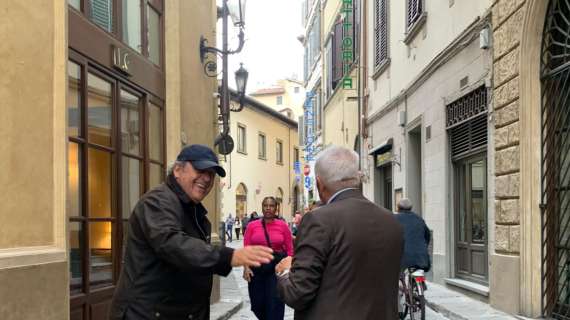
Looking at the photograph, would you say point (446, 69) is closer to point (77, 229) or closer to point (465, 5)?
point (465, 5)

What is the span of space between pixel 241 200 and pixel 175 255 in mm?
40102

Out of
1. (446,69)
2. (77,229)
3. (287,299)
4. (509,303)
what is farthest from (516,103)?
(287,299)

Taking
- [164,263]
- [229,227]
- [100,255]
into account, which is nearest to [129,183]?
[100,255]

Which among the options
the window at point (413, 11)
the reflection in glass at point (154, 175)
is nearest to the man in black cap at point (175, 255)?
the reflection in glass at point (154, 175)

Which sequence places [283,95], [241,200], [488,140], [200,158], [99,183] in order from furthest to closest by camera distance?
[283,95], [241,200], [488,140], [99,183], [200,158]

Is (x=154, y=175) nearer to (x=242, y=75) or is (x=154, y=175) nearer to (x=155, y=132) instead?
(x=155, y=132)

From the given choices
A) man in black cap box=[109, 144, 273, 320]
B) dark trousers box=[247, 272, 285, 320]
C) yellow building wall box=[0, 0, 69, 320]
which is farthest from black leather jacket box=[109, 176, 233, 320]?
dark trousers box=[247, 272, 285, 320]

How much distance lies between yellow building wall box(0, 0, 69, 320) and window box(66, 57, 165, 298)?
35cm

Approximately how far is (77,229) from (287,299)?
4222 mm

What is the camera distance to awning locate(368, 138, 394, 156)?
18812 mm

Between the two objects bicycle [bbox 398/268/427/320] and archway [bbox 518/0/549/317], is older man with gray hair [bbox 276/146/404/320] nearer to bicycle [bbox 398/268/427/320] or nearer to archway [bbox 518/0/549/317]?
bicycle [bbox 398/268/427/320]

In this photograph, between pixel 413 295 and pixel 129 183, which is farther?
pixel 413 295

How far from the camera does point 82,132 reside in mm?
6926

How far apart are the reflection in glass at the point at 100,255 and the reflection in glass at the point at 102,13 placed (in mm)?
2167
